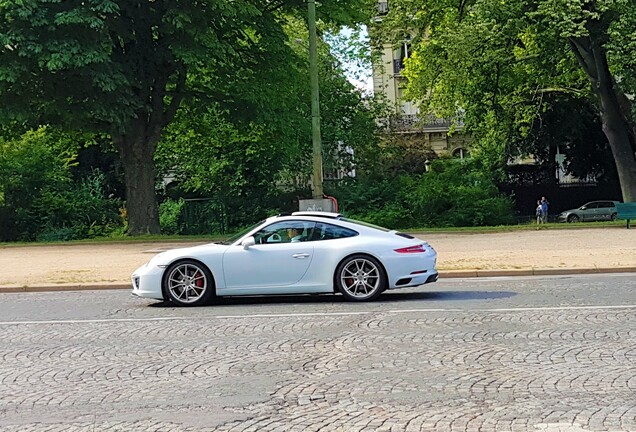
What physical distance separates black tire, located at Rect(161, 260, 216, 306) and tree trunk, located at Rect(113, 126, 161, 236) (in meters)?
19.4

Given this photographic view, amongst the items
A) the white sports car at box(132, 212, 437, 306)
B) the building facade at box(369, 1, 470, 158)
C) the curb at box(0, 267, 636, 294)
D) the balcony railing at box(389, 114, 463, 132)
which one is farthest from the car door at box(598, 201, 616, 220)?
the white sports car at box(132, 212, 437, 306)

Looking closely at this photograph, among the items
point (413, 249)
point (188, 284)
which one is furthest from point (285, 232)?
point (413, 249)

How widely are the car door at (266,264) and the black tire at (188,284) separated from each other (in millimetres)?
325

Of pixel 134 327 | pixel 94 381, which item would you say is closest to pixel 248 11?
pixel 134 327

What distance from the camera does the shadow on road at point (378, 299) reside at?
12547 mm

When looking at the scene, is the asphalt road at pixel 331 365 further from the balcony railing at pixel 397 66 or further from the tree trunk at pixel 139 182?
the balcony railing at pixel 397 66

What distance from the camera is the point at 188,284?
494 inches

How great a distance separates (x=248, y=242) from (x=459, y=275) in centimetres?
520

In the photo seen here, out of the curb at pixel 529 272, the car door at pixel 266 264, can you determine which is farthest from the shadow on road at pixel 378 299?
the curb at pixel 529 272

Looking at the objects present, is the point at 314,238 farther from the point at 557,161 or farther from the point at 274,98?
the point at 557,161

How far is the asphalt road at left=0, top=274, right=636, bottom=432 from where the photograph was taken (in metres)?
6.07

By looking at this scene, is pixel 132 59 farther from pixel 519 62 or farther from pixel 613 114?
pixel 613 114

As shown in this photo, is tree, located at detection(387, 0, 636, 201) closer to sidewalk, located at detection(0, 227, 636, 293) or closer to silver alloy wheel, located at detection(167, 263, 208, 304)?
sidewalk, located at detection(0, 227, 636, 293)

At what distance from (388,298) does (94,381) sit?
615 cm
